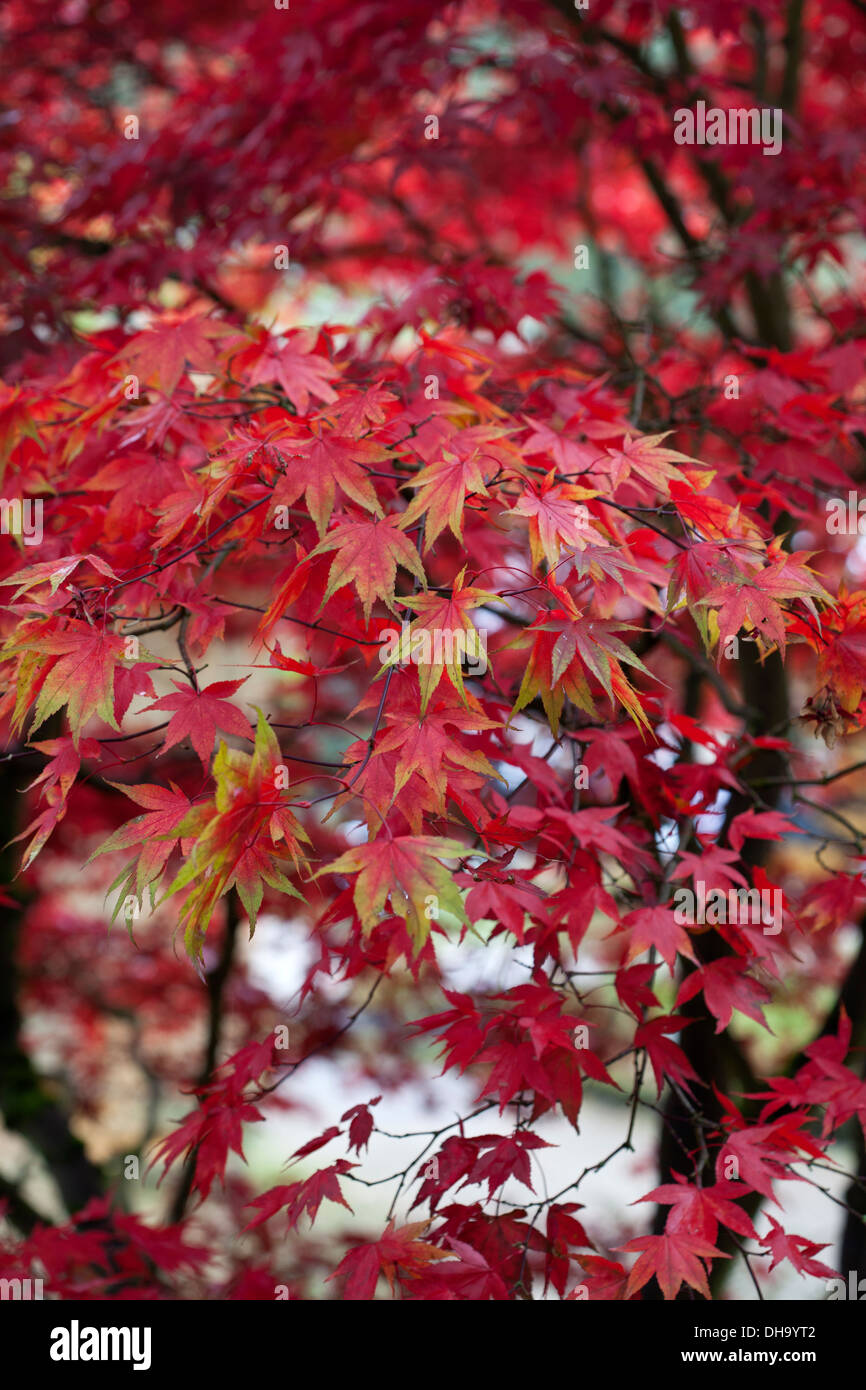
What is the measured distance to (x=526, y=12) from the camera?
3.38 meters

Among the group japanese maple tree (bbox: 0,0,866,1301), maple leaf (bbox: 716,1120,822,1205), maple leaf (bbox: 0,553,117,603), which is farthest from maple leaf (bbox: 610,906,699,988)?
maple leaf (bbox: 0,553,117,603)

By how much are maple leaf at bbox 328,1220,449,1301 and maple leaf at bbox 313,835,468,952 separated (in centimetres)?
67

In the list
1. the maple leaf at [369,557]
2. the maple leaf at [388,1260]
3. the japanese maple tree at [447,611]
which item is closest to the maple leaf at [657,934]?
the japanese maple tree at [447,611]

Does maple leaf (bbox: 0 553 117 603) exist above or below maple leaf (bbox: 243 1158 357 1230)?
above

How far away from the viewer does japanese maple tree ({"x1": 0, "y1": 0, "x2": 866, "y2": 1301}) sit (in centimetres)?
145

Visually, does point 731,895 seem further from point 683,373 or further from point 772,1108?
point 683,373

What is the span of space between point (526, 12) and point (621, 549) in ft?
8.83

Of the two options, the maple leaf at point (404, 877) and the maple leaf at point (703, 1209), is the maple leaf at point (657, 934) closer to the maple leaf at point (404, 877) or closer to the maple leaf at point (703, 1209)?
the maple leaf at point (703, 1209)

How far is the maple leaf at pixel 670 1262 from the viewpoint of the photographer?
154cm

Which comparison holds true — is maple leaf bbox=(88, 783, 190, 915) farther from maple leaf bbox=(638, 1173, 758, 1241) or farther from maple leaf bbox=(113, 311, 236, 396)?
maple leaf bbox=(638, 1173, 758, 1241)

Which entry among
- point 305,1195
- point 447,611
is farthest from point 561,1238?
point 447,611

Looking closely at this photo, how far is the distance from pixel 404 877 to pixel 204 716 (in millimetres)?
438
